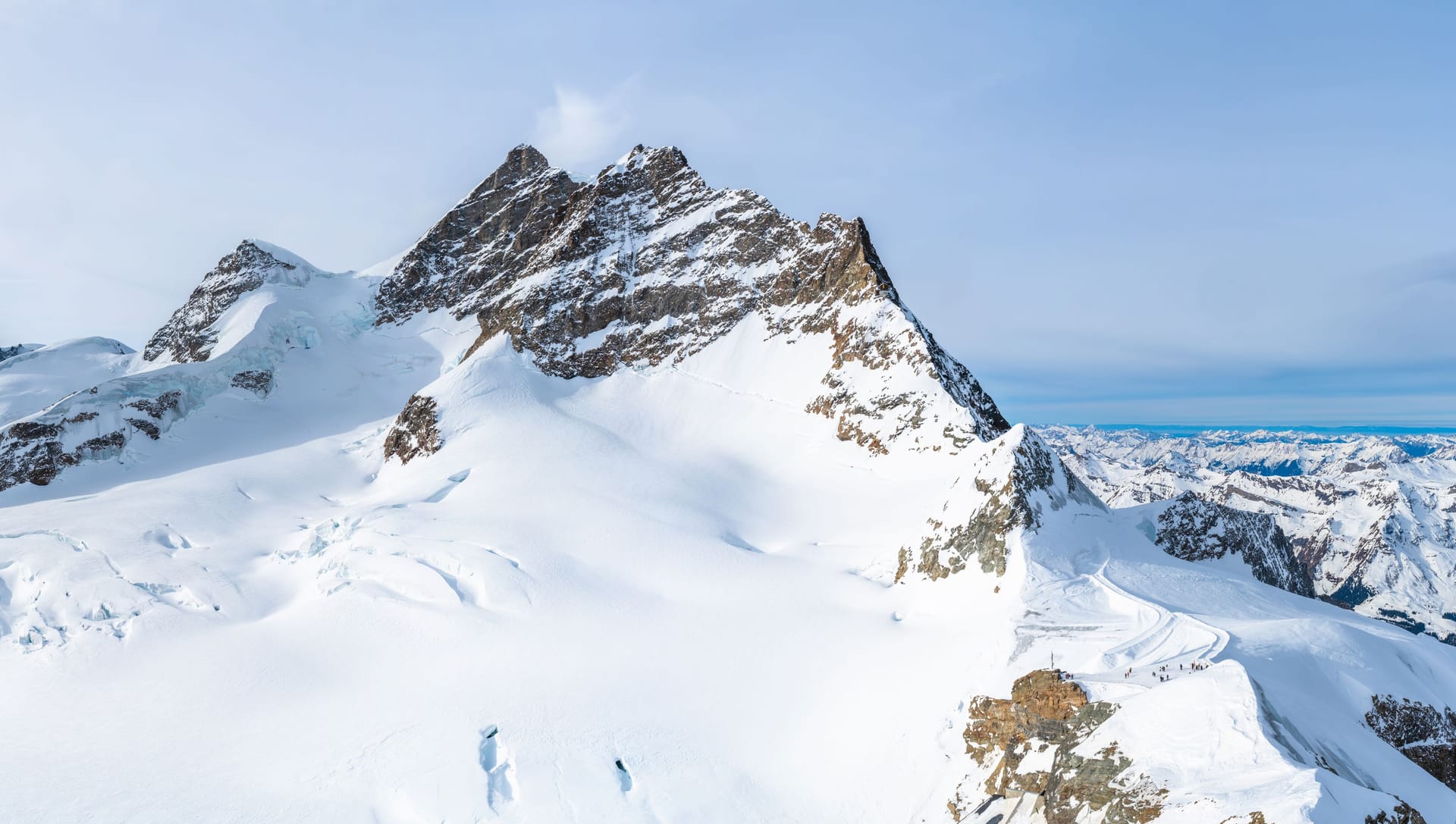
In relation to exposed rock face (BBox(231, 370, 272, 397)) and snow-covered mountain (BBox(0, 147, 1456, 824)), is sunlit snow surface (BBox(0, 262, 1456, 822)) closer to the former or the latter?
snow-covered mountain (BBox(0, 147, 1456, 824))

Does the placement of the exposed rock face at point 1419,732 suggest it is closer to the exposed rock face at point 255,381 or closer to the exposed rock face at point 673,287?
the exposed rock face at point 673,287

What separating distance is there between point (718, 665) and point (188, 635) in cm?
2840

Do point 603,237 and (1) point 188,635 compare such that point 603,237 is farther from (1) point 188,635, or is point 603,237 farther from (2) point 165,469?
(1) point 188,635

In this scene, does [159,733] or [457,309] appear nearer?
[159,733]

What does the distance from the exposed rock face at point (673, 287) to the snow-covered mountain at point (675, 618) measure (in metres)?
0.89

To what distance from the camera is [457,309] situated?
101875 mm

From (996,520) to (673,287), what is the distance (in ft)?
192

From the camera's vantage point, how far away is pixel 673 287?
86062mm

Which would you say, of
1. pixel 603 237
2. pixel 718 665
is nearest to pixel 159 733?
pixel 718 665

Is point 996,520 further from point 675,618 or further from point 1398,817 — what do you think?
point 1398,817

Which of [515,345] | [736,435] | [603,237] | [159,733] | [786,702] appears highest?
[603,237]

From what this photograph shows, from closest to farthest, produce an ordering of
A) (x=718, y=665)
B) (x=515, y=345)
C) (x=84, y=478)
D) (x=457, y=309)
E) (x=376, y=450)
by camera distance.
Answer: (x=718, y=665) → (x=84, y=478) → (x=376, y=450) → (x=515, y=345) → (x=457, y=309)

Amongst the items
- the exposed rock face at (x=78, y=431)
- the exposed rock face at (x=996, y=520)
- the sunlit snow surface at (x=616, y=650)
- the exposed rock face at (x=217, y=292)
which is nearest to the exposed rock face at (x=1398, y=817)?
the sunlit snow surface at (x=616, y=650)

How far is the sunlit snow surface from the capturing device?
24.7 m
